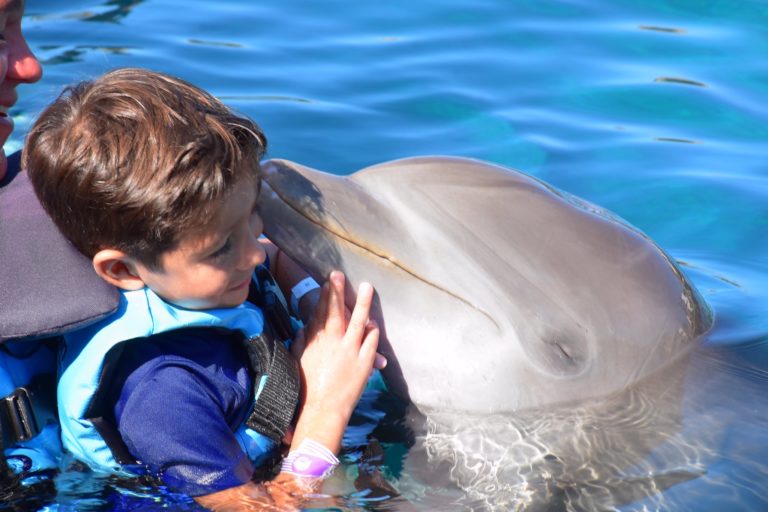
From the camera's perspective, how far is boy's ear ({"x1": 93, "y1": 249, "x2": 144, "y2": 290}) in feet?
13.6

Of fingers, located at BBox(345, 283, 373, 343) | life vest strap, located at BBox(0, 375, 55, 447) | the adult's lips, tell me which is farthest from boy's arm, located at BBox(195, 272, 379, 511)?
the adult's lips

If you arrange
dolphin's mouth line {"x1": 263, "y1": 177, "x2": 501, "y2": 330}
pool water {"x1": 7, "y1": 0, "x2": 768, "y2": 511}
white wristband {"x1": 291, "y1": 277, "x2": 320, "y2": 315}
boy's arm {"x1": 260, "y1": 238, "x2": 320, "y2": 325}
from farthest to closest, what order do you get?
boy's arm {"x1": 260, "y1": 238, "x2": 320, "y2": 325} → white wristband {"x1": 291, "y1": 277, "x2": 320, "y2": 315} → pool water {"x1": 7, "y1": 0, "x2": 768, "y2": 511} → dolphin's mouth line {"x1": 263, "y1": 177, "x2": 501, "y2": 330}

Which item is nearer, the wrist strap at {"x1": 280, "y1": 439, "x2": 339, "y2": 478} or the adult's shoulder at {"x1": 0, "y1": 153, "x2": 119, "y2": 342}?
the adult's shoulder at {"x1": 0, "y1": 153, "x2": 119, "y2": 342}

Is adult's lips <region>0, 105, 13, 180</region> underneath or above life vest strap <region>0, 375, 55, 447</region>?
above

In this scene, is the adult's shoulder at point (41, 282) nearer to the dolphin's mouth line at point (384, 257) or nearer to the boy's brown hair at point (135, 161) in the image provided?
the boy's brown hair at point (135, 161)

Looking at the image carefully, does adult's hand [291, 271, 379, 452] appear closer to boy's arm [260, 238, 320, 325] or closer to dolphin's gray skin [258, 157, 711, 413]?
dolphin's gray skin [258, 157, 711, 413]

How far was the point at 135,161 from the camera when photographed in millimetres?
3965

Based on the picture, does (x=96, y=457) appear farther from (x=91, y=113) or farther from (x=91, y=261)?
(x=91, y=113)

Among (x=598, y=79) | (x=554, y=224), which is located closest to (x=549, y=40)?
(x=598, y=79)

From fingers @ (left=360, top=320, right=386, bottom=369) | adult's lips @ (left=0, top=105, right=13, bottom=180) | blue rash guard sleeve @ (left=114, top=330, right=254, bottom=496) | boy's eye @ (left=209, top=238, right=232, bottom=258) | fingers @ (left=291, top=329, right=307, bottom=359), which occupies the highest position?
adult's lips @ (left=0, top=105, right=13, bottom=180)

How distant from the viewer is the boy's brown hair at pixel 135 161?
3.97 m

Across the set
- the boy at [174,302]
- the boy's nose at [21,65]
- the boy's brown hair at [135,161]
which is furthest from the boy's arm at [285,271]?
the boy's nose at [21,65]

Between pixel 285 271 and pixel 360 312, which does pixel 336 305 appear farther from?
pixel 285 271

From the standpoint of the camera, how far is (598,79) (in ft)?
33.3
